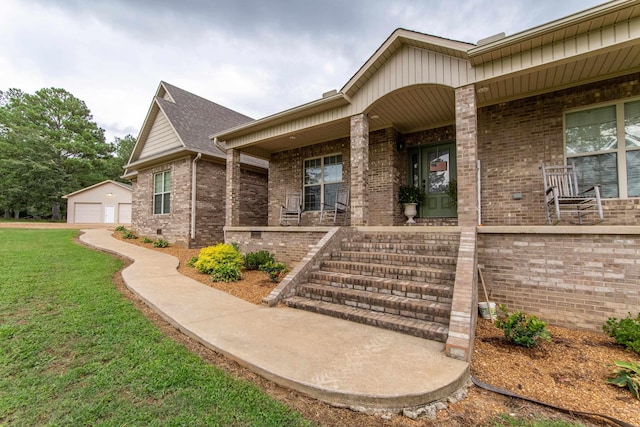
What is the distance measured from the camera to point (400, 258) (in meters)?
4.37

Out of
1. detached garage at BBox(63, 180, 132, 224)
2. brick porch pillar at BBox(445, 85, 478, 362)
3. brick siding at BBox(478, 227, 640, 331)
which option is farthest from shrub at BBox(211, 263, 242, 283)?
detached garage at BBox(63, 180, 132, 224)

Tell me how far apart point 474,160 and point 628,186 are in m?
2.72

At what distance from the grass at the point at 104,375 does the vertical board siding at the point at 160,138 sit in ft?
24.9

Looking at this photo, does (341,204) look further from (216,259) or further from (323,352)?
(323,352)

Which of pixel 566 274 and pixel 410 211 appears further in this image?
pixel 410 211

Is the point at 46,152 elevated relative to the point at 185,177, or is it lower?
elevated

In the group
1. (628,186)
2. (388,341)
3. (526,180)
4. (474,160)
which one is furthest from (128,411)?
(628,186)

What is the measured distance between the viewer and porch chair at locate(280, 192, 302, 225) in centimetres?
870

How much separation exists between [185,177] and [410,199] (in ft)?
25.1

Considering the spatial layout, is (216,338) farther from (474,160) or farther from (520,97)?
(520,97)

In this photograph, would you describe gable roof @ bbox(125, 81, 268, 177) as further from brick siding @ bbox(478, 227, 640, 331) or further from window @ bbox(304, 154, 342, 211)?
brick siding @ bbox(478, 227, 640, 331)

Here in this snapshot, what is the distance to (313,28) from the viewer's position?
11.1 metres

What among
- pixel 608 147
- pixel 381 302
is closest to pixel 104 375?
pixel 381 302

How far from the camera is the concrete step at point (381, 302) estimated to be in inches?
126
